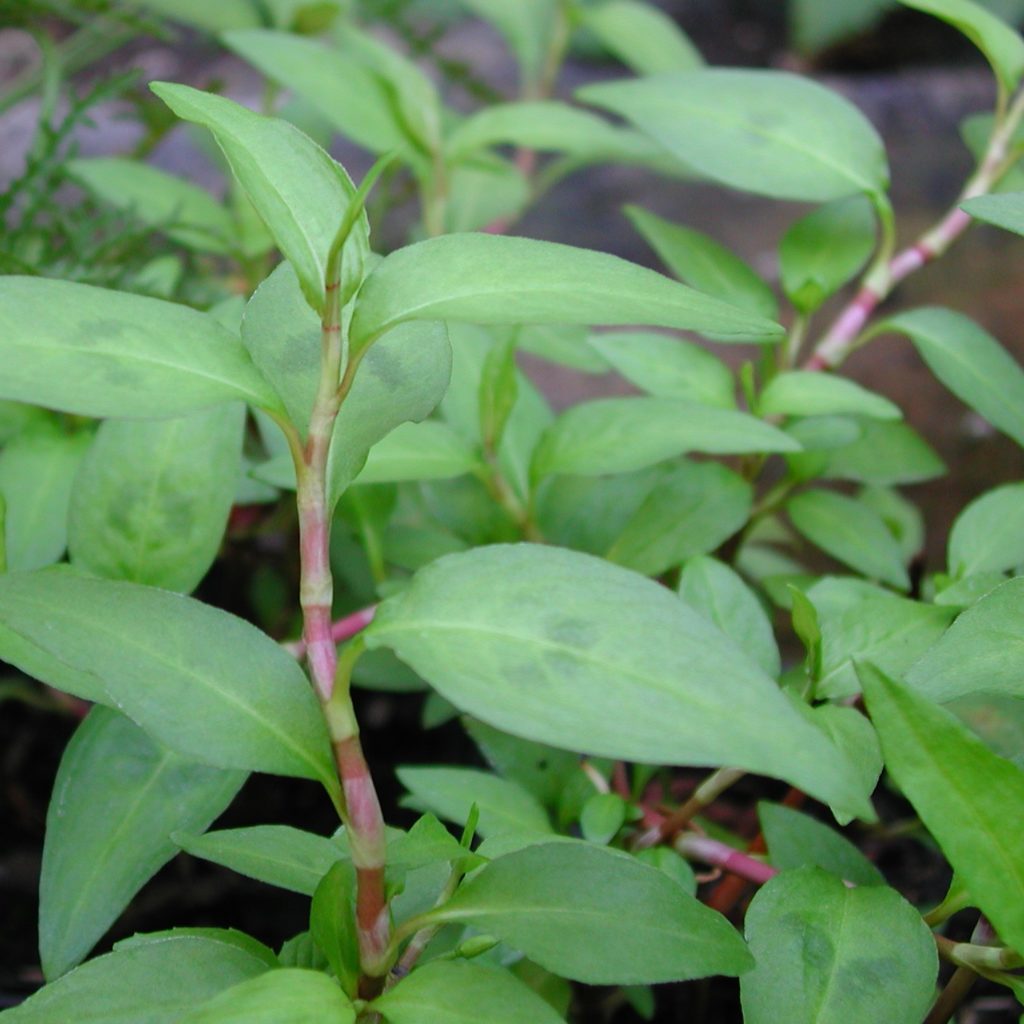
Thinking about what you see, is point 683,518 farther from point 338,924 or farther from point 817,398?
point 338,924

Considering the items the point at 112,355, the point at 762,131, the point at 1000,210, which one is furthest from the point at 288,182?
the point at 762,131

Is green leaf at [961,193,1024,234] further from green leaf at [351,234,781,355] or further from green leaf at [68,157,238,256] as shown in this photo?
green leaf at [68,157,238,256]

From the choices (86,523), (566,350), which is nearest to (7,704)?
(86,523)

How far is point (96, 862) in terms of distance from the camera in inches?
19.7

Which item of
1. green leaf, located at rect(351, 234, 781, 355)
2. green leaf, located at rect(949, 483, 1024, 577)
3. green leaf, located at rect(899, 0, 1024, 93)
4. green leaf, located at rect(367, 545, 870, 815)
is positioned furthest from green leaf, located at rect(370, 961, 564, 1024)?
green leaf, located at rect(899, 0, 1024, 93)

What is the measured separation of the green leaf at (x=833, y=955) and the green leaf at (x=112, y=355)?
0.30 meters

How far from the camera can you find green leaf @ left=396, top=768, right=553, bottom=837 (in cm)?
58

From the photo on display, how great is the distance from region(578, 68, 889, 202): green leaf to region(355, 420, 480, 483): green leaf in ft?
0.82

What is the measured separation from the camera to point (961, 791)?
1.38 ft

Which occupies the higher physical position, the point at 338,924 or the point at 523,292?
the point at 523,292

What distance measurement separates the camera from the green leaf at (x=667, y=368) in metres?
0.71

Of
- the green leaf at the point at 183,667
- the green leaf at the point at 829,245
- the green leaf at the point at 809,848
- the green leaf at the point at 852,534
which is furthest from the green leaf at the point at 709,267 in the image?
the green leaf at the point at 183,667

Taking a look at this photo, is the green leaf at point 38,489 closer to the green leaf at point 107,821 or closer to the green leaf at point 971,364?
the green leaf at point 107,821

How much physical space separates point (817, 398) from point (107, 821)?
46 centimetres
